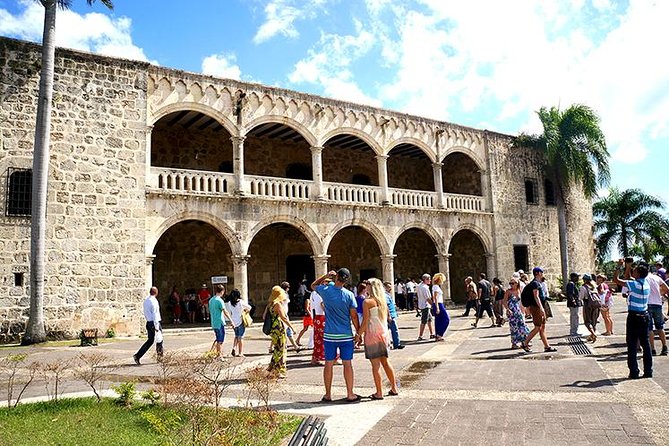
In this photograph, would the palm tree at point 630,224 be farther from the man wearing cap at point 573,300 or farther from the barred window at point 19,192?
the barred window at point 19,192

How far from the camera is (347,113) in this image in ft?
63.8

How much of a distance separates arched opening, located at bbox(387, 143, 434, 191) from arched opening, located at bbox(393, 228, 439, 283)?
2.35 metres

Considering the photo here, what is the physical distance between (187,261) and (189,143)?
4406 mm

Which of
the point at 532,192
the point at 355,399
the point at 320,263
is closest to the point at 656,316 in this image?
the point at 355,399

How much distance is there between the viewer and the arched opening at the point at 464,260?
78.4 feet

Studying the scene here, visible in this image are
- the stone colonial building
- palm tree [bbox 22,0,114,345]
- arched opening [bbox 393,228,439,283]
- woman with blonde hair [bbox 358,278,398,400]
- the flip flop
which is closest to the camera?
the flip flop

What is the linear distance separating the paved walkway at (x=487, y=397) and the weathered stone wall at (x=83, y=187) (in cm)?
353

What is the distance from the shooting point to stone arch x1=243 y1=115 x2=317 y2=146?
56.3ft

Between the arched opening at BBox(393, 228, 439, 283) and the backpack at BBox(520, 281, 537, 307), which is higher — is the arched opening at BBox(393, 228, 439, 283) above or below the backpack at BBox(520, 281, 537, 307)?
above

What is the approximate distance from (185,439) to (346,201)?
49.1ft

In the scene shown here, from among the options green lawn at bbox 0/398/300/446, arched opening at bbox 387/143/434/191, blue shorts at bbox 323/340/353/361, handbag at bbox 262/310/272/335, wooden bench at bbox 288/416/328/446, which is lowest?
green lawn at bbox 0/398/300/446

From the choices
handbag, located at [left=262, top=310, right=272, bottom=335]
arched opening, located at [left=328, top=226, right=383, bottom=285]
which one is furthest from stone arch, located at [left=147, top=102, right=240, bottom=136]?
handbag, located at [left=262, top=310, right=272, bottom=335]

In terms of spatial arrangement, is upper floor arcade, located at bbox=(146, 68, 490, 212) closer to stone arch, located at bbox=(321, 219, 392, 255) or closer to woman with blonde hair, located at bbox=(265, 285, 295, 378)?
stone arch, located at bbox=(321, 219, 392, 255)

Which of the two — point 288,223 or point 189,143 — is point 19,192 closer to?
point 189,143
